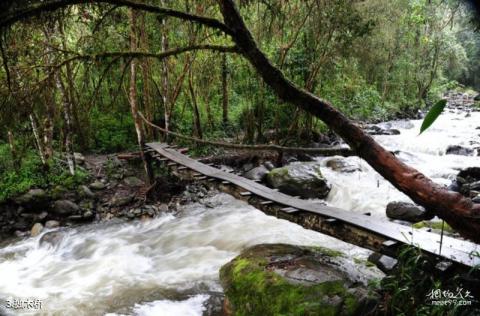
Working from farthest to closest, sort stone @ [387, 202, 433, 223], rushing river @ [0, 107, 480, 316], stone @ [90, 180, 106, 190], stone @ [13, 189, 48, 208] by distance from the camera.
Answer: stone @ [90, 180, 106, 190] → stone @ [13, 189, 48, 208] → stone @ [387, 202, 433, 223] → rushing river @ [0, 107, 480, 316]

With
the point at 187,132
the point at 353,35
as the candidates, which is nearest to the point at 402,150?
the point at 353,35

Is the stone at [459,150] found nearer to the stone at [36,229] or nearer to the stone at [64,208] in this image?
the stone at [64,208]

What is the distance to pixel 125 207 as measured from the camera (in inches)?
297

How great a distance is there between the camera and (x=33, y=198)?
6.87 meters

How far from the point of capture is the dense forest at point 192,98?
2.93m

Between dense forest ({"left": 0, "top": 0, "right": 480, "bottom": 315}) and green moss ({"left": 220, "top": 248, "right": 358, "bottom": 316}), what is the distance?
5 centimetres

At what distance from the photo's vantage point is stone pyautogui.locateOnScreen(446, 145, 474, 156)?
11.3m

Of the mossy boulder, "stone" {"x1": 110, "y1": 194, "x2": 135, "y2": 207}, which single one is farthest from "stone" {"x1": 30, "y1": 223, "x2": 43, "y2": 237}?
the mossy boulder

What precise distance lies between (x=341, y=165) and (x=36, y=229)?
25.1 ft

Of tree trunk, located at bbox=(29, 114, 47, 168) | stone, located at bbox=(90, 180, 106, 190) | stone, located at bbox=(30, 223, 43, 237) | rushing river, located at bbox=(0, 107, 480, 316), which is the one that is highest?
tree trunk, located at bbox=(29, 114, 47, 168)

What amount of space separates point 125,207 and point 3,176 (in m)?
2.43

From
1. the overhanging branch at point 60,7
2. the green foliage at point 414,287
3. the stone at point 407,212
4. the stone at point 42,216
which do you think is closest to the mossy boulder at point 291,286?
the green foliage at point 414,287

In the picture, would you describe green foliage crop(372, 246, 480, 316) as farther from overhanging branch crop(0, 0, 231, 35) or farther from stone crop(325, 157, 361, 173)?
stone crop(325, 157, 361, 173)

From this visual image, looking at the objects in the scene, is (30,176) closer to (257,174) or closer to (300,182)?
(257,174)
